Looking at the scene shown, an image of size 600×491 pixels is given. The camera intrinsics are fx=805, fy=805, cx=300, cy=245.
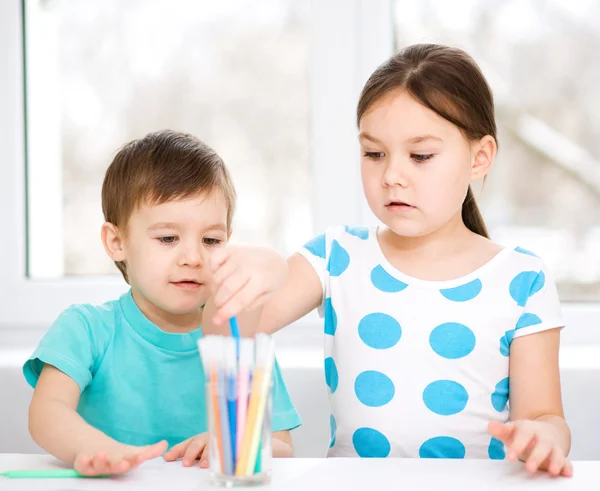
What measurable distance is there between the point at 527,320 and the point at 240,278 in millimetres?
409

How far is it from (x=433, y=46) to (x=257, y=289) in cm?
44

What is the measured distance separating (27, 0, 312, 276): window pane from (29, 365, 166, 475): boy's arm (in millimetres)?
820

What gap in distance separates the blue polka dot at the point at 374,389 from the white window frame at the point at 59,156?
0.58 meters

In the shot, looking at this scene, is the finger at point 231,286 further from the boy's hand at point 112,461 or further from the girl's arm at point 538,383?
the girl's arm at point 538,383

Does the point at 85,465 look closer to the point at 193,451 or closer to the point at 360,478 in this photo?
the point at 193,451

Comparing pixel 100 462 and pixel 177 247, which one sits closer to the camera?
pixel 100 462

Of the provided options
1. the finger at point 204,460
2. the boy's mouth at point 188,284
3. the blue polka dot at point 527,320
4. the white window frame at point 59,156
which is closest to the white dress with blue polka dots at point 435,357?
the blue polka dot at point 527,320

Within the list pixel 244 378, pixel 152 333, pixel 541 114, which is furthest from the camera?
pixel 541 114

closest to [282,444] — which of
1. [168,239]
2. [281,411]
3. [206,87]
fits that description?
[281,411]

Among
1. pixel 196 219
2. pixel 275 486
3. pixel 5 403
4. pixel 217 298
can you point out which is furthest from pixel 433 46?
pixel 5 403

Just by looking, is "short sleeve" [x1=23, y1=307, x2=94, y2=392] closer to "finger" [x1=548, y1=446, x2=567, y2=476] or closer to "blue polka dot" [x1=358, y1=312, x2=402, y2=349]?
"blue polka dot" [x1=358, y1=312, x2=402, y2=349]

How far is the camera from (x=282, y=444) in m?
1.00

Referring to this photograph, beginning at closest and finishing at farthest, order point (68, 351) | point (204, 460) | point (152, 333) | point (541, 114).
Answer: point (204, 460), point (68, 351), point (152, 333), point (541, 114)

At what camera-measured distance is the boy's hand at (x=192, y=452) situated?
2.47 feet
